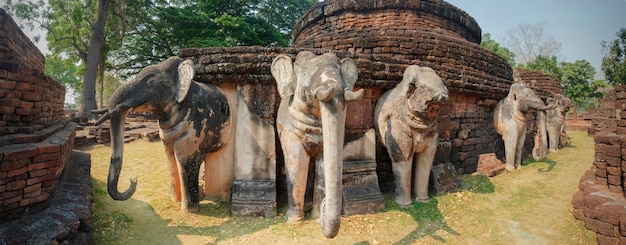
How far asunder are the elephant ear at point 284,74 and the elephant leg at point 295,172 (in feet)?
1.60

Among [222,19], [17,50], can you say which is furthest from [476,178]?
[222,19]

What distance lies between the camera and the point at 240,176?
356cm

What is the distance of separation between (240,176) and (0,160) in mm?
2031

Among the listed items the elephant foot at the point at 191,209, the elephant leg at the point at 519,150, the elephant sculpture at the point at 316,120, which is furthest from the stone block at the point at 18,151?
the elephant leg at the point at 519,150

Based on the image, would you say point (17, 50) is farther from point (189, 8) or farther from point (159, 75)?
point (189, 8)

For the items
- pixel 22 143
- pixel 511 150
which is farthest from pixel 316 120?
pixel 511 150

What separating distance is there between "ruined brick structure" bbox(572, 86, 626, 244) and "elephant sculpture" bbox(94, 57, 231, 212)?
4187mm

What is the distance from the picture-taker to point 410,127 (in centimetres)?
357

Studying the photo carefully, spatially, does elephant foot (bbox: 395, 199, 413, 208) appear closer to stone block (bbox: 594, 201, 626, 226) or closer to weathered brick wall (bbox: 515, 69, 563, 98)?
stone block (bbox: 594, 201, 626, 226)

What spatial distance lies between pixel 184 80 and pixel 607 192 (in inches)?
199

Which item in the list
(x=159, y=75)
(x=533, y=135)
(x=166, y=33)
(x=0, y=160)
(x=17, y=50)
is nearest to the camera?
(x=0, y=160)

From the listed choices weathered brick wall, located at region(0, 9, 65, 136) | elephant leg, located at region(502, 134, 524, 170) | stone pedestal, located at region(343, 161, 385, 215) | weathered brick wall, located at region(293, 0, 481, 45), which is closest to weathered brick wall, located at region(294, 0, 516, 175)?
weathered brick wall, located at region(293, 0, 481, 45)

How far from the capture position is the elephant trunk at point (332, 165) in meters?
2.38

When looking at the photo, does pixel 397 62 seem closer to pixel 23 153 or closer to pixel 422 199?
pixel 422 199
